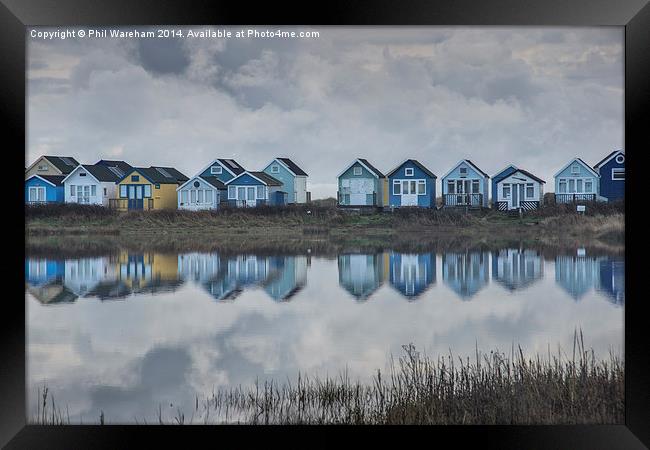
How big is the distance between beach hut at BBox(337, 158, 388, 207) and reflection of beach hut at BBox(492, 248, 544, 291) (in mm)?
7104

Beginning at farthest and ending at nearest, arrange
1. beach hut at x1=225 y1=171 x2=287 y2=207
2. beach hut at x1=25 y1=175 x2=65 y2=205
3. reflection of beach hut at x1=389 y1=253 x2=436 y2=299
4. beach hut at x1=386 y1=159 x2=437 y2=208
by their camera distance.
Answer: beach hut at x1=386 y1=159 x2=437 y2=208 → beach hut at x1=225 y1=171 x2=287 y2=207 → beach hut at x1=25 y1=175 x2=65 y2=205 → reflection of beach hut at x1=389 y1=253 x2=436 y2=299

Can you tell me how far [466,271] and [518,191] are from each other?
32.4 ft

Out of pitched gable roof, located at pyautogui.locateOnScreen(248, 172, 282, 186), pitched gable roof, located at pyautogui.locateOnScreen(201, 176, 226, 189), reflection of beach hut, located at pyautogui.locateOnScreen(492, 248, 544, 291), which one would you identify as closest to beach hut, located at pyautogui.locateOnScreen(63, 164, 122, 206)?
pitched gable roof, located at pyautogui.locateOnScreen(201, 176, 226, 189)

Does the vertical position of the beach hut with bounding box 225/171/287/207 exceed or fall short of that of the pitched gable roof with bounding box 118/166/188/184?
it falls short

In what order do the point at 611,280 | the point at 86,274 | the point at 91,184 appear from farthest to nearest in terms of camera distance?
the point at 91,184, the point at 86,274, the point at 611,280

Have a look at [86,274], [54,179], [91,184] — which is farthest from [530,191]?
[86,274]

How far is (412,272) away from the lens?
11.6 meters

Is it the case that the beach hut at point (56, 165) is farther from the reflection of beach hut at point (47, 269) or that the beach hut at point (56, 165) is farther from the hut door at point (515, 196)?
the hut door at point (515, 196)

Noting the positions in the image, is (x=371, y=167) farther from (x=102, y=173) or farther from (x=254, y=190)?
(x=102, y=173)

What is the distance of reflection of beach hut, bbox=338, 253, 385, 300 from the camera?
9672 mm

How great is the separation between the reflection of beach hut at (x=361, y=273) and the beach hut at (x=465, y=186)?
8.20 m

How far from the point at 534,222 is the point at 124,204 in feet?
39.6

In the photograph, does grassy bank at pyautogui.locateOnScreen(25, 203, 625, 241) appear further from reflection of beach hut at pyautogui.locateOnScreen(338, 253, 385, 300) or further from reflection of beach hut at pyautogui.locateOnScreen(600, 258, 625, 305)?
reflection of beach hut at pyautogui.locateOnScreen(600, 258, 625, 305)

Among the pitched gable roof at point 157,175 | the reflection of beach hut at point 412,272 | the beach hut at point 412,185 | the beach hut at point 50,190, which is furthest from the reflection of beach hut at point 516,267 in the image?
the beach hut at point 50,190
